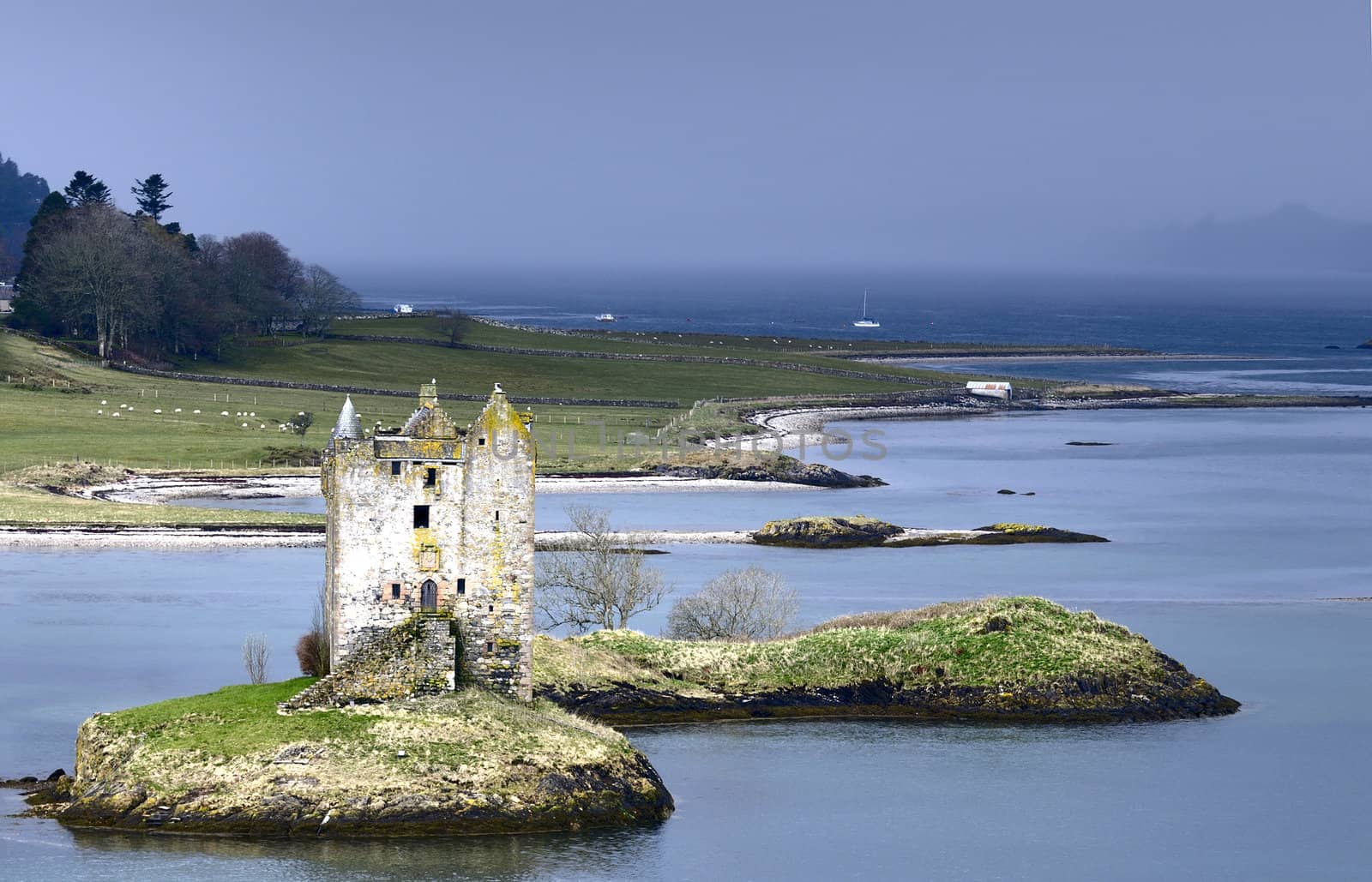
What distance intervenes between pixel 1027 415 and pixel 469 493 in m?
132

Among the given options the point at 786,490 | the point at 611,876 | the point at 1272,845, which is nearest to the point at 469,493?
the point at 611,876

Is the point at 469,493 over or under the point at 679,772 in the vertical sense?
over

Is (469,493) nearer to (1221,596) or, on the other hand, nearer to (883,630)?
(883,630)

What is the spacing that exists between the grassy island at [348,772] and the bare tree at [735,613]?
2099cm

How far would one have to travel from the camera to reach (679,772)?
4966 centimetres

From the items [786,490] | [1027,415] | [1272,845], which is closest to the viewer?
[1272,845]

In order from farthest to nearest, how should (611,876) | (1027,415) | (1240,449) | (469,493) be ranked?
(1027,415) < (1240,449) < (469,493) < (611,876)

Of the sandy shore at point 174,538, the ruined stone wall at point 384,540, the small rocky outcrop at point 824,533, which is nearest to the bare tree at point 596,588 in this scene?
the sandy shore at point 174,538

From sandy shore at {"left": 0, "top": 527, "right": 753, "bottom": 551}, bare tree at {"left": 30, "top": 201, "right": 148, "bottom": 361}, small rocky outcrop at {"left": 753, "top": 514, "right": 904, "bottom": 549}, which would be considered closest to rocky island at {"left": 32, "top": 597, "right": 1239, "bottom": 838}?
sandy shore at {"left": 0, "top": 527, "right": 753, "bottom": 551}

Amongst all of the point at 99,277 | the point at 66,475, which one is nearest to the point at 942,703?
the point at 66,475

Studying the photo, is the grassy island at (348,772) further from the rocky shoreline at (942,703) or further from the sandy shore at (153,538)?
the sandy shore at (153,538)

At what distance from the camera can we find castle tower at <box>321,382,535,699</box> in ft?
144

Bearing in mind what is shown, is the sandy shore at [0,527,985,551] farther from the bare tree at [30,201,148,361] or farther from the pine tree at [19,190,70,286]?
the pine tree at [19,190,70,286]

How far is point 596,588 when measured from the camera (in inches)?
2662
